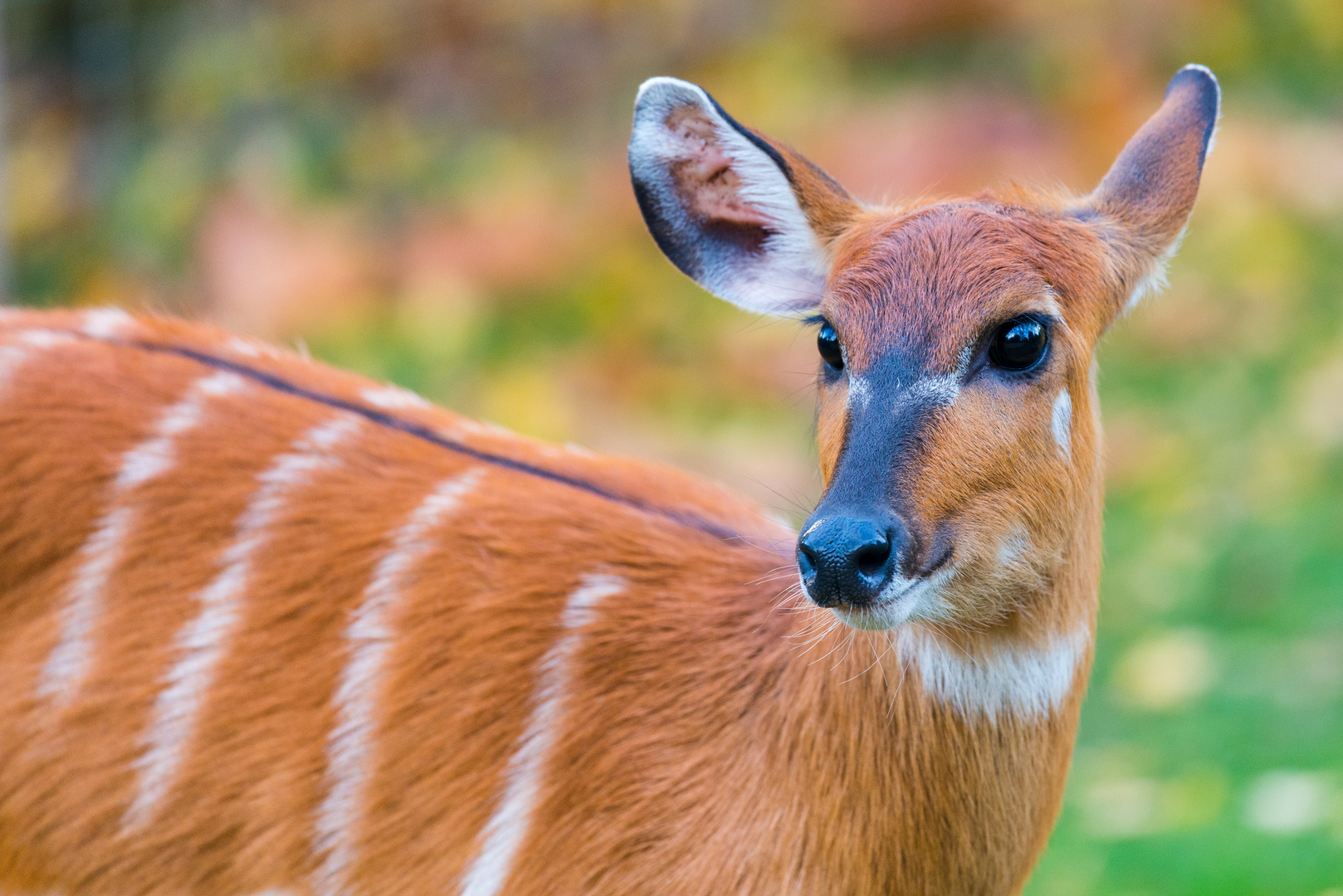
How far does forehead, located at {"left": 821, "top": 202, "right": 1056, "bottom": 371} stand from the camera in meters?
2.78

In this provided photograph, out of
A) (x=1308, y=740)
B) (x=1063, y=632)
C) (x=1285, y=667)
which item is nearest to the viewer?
(x=1063, y=632)

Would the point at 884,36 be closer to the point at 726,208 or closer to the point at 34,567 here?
the point at 726,208

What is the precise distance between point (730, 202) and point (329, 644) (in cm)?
131

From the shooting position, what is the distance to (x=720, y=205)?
11.1ft

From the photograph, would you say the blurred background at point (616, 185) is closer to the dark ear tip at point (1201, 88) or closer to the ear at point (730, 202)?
the dark ear tip at point (1201, 88)

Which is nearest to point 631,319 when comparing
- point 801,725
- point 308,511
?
point 308,511

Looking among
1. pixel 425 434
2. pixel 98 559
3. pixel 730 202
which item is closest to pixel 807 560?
pixel 730 202

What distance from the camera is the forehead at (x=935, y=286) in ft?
9.13

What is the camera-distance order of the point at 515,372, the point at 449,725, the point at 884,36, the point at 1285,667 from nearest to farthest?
the point at 449,725
the point at 1285,667
the point at 515,372
the point at 884,36

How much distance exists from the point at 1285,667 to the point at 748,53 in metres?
5.29

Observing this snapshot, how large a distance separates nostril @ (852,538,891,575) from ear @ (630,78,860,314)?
88 centimetres

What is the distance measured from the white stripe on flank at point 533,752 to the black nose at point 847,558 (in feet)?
2.92

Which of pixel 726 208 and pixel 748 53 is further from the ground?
pixel 748 53

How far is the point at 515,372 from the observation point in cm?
912
